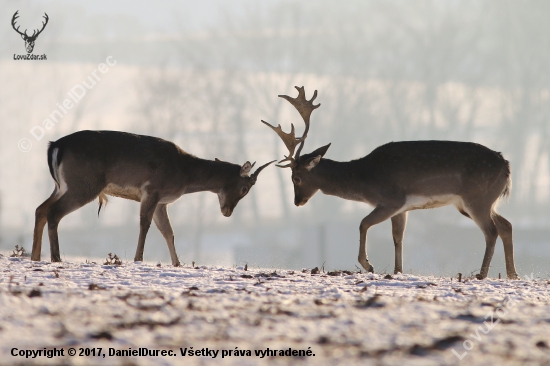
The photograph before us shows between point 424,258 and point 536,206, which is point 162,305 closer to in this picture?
point 424,258

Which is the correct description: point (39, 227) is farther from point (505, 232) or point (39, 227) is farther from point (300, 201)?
point (505, 232)

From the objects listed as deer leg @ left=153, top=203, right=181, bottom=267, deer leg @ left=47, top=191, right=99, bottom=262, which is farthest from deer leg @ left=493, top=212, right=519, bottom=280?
deer leg @ left=47, top=191, right=99, bottom=262

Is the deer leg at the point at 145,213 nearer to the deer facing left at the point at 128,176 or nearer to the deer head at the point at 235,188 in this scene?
the deer facing left at the point at 128,176

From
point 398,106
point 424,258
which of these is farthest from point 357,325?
point 398,106

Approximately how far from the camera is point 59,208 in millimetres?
11148

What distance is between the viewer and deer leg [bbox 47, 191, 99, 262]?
1098 centimetres

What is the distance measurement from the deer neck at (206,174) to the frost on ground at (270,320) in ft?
12.8

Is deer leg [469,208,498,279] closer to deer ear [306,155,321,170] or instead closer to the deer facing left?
deer ear [306,155,321,170]

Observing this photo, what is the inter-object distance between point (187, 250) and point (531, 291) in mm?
40588

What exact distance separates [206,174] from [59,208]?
8.59 feet

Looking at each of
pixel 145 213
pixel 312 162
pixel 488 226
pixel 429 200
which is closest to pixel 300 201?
pixel 312 162

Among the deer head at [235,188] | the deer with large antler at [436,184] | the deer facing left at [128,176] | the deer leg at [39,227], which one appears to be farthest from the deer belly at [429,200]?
the deer leg at [39,227]

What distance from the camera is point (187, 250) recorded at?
160 feet

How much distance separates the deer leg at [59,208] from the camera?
1098 centimetres
